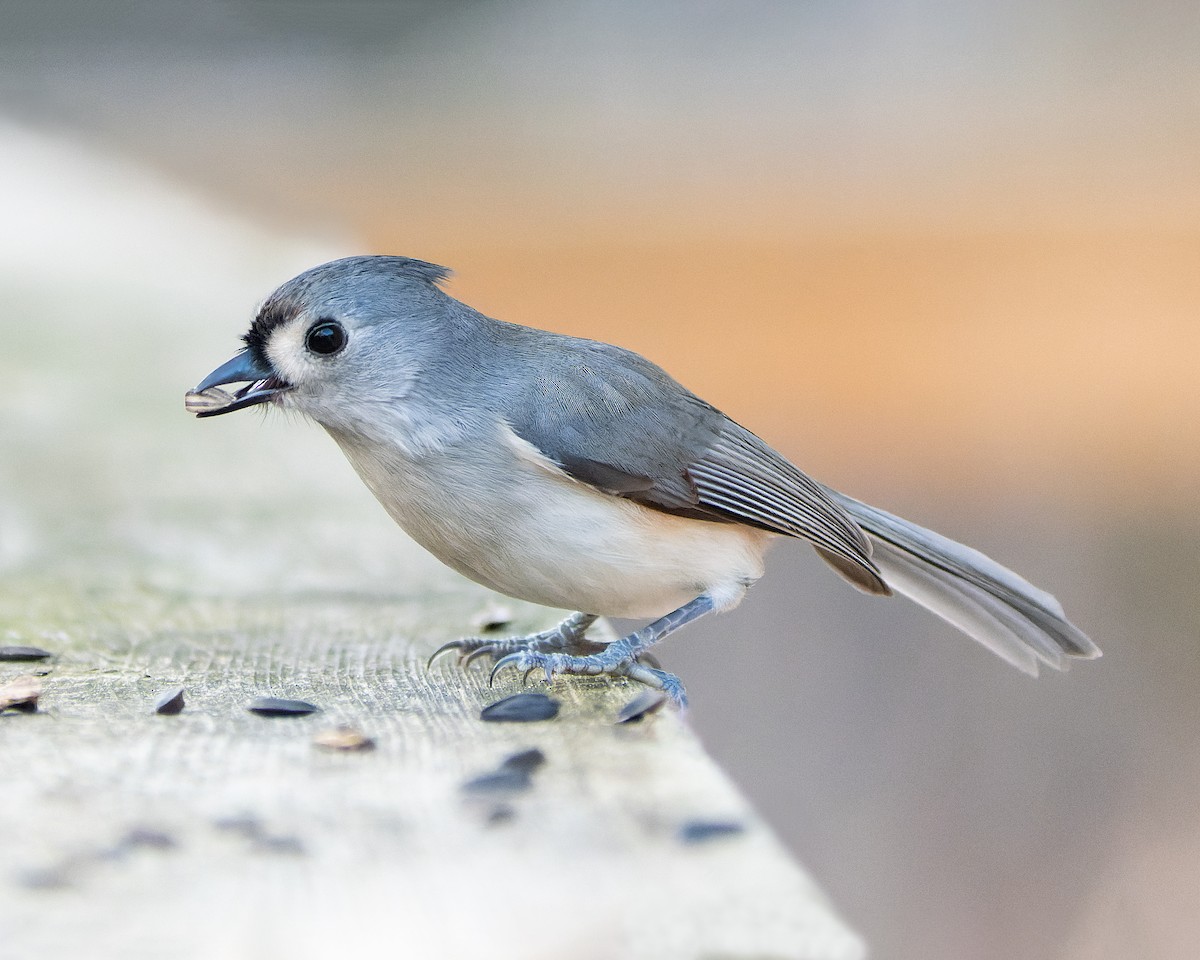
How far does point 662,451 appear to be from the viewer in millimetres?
2588

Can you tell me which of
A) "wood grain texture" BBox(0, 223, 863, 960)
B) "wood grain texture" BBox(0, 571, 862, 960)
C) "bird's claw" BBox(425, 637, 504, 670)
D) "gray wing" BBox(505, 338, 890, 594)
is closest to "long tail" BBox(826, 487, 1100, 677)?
"gray wing" BBox(505, 338, 890, 594)

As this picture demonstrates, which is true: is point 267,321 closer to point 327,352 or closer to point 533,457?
point 327,352

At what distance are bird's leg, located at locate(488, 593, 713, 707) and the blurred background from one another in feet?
2.59

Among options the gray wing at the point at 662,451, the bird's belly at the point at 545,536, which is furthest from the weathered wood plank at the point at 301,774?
the gray wing at the point at 662,451

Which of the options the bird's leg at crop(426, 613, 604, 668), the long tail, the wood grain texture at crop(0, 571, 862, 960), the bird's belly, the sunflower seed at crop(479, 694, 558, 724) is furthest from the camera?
the long tail

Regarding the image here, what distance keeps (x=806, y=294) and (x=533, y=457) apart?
4967 millimetres

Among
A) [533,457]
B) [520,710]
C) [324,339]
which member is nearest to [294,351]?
[324,339]

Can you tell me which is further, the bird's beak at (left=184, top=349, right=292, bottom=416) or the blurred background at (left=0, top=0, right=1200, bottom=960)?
the blurred background at (left=0, top=0, right=1200, bottom=960)

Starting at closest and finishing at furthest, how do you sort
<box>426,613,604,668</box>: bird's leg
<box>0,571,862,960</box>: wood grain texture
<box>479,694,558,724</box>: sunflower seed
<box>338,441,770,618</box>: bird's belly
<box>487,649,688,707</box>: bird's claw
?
1. <box>0,571,862,960</box>: wood grain texture
2. <box>479,694,558,724</box>: sunflower seed
3. <box>487,649,688,707</box>: bird's claw
4. <box>338,441,770,618</box>: bird's belly
5. <box>426,613,604,668</box>: bird's leg

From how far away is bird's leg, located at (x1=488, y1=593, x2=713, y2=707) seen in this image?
2.27 meters

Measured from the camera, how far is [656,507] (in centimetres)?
252

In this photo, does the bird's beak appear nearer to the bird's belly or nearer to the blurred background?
the bird's belly

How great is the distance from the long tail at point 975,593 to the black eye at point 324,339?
43.1 inches

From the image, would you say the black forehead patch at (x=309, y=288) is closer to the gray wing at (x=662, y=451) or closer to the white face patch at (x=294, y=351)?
the white face patch at (x=294, y=351)
